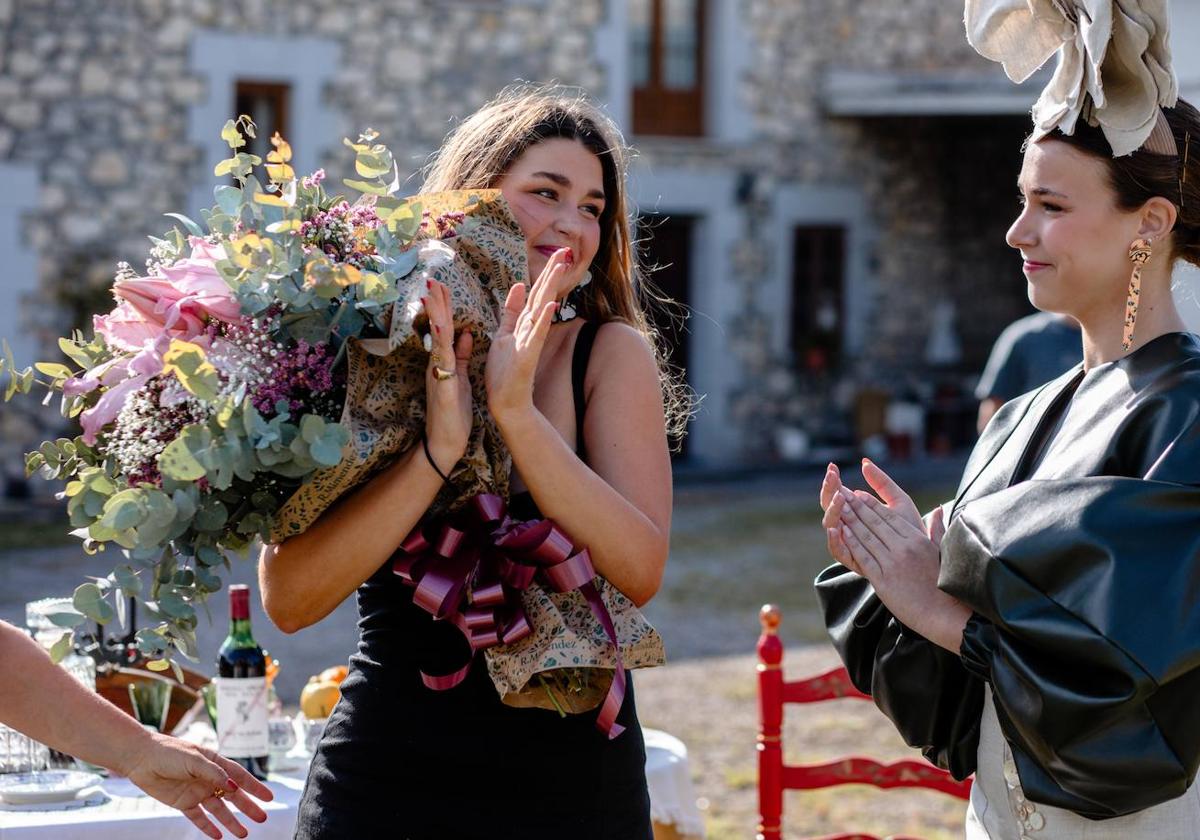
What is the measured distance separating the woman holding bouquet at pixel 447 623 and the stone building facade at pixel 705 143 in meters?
7.58

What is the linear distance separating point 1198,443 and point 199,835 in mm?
1704

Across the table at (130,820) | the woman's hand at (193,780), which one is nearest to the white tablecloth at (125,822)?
the table at (130,820)

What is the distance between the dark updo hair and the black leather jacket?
0.17 m

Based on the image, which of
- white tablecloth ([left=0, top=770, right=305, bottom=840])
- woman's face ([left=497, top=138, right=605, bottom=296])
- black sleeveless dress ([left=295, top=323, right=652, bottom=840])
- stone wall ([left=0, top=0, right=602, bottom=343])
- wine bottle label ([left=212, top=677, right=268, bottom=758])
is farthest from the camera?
stone wall ([left=0, top=0, right=602, bottom=343])

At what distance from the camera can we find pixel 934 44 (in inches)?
604

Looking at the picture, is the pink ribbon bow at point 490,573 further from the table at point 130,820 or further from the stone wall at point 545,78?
the stone wall at point 545,78

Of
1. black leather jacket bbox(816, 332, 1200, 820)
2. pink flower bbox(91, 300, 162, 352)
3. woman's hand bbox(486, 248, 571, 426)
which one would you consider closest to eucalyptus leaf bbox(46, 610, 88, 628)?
pink flower bbox(91, 300, 162, 352)

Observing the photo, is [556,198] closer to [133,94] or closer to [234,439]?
[234,439]

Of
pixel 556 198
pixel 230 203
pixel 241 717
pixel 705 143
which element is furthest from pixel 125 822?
pixel 705 143

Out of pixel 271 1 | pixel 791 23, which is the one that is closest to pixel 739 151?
pixel 791 23

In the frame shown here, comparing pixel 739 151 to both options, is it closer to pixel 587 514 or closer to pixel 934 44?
pixel 934 44

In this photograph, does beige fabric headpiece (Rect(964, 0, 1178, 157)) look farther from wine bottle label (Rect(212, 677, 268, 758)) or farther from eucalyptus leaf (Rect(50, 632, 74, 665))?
wine bottle label (Rect(212, 677, 268, 758))

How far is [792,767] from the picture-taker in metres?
3.24

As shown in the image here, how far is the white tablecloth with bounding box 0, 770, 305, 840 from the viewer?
257 cm
